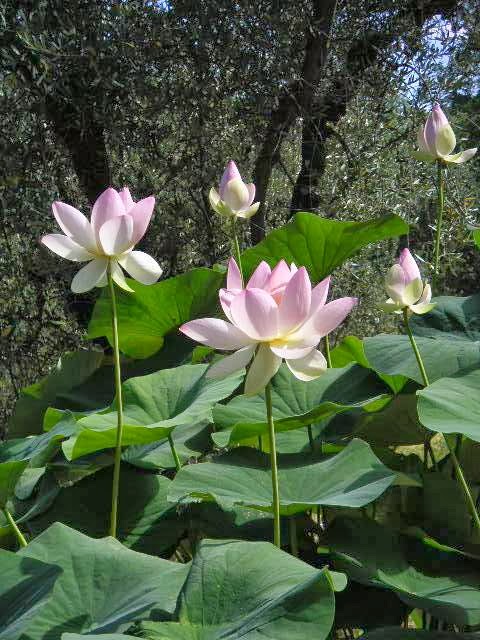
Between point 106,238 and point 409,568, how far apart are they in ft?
1.87

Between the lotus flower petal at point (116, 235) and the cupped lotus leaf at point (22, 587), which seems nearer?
the cupped lotus leaf at point (22, 587)

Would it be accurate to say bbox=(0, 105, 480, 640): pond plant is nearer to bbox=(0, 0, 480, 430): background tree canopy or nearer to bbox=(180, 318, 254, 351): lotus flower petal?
bbox=(180, 318, 254, 351): lotus flower petal

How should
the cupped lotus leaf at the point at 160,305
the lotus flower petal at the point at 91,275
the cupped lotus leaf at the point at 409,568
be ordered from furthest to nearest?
the cupped lotus leaf at the point at 160,305, the lotus flower petal at the point at 91,275, the cupped lotus leaf at the point at 409,568

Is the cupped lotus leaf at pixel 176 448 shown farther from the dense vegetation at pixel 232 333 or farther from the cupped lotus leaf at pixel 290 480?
the cupped lotus leaf at pixel 290 480

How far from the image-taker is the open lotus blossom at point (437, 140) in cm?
136

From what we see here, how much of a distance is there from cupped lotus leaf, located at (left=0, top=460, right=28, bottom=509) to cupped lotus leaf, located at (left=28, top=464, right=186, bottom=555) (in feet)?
0.48

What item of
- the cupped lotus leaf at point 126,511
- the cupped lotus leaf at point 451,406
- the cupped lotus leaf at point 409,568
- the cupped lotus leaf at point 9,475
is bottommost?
the cupped lotus leaf at point 409,568

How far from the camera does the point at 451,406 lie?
1.01 m

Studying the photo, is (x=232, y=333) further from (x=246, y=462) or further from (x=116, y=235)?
(x=246, y=462)

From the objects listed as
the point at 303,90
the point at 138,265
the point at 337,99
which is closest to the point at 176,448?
the point at 138,265

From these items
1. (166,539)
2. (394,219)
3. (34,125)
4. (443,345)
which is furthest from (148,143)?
(166,539)

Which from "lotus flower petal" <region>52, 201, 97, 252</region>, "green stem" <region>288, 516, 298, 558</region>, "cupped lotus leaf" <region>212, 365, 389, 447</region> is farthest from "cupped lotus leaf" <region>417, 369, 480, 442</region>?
"lotus flower petal" <region>52, 201, 97, 252</region>

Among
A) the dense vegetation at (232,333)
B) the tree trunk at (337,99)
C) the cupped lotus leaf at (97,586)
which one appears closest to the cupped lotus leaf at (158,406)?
the dense vegetation at (232,333)

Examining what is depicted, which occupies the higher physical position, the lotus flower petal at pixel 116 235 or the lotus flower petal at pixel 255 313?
the lotus flower petal at pixel 116 235
